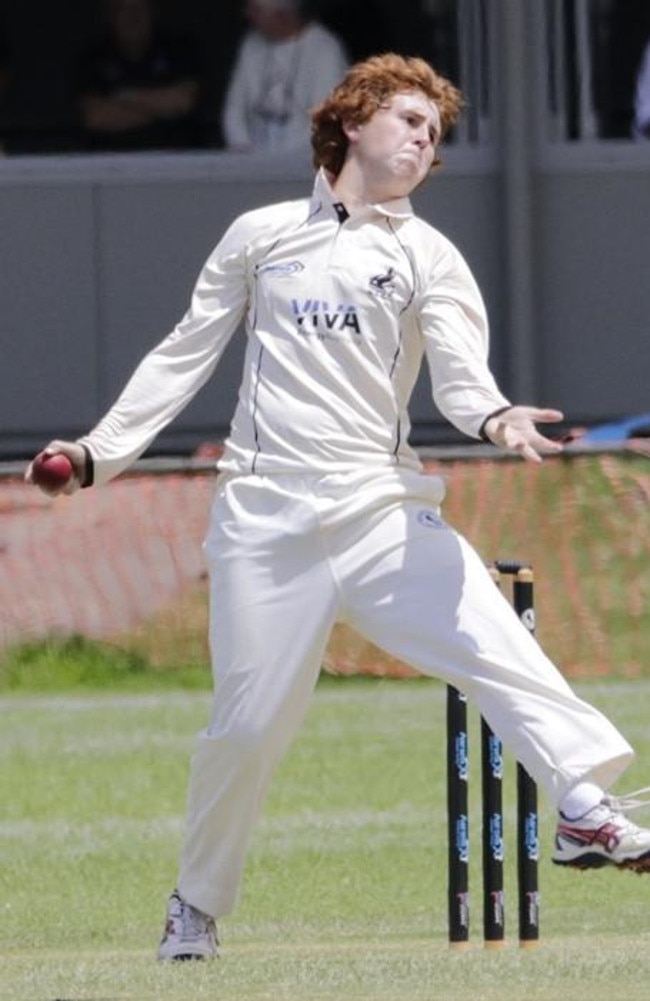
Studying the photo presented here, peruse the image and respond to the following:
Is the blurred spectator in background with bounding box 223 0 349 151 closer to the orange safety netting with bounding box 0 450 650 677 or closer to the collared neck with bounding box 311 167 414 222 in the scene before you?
the orange safety netting with bounding box 0 450 650 677

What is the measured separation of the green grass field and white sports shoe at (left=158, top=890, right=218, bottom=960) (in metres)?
0.10

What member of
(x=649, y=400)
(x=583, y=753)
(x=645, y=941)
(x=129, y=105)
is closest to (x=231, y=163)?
(x=129, y=105)

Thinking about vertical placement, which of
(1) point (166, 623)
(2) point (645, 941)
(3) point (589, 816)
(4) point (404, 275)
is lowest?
(1) point (166, 623)

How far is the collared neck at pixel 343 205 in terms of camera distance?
771cm

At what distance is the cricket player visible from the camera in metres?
7.34

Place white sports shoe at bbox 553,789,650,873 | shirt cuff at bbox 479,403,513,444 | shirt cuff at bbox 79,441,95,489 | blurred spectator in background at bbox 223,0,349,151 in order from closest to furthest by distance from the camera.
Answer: white sports shoe at bbox 553,789,650,873 → shirt cuff at bbox 479,403,513,444 → shirt cuff at bbox 79,441,95,489 → blurred spectator in background at bbox 223,0,349,151

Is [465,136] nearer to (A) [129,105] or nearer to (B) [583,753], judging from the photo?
(A) [129,105]

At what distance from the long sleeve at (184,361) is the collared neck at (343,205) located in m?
0.22

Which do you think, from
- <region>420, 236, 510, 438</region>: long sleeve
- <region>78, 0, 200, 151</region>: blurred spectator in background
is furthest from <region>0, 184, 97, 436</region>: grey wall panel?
<region>420, 236, 510, 438</region>: long sleeve

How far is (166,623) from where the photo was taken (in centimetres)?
1603

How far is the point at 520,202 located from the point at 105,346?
9.05 ft

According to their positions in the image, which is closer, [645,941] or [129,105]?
[645,941]

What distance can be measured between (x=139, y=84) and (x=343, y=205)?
37.4ft

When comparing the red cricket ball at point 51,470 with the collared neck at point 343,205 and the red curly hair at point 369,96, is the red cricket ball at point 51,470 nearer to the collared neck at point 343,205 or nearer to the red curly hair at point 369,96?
the collared neck at point 343,205
